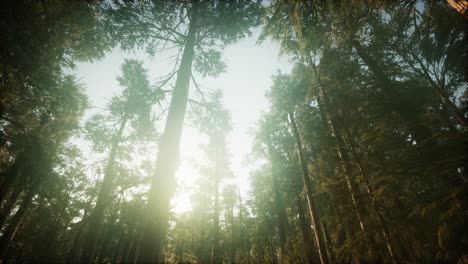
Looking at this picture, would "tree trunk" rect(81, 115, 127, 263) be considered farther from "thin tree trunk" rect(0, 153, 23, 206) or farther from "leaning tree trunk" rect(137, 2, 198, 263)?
"leaning tree trunk" rect(137, 2, 198, 263)

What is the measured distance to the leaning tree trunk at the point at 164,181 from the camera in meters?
4.31

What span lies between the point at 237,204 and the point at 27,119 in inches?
1276

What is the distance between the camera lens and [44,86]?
9617 millimetres

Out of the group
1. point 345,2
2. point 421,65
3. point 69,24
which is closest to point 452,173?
point 345,2

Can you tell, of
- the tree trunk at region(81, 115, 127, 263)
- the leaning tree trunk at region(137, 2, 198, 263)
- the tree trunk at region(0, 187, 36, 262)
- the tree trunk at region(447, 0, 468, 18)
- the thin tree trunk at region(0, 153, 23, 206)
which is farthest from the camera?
the tree trunk at region(0, 187, 36, 262)

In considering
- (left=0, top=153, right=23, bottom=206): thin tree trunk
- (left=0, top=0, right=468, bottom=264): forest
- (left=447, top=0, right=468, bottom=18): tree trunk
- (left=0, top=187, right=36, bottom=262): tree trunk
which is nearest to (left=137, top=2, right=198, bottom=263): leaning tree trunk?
(left=0, top=0, right=468, bottom=264): forest

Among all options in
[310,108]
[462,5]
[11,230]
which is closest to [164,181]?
[462,5]

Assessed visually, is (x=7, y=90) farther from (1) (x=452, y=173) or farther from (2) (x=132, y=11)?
(1) (x=452, y=173)

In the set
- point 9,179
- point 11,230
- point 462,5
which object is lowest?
point 11,230

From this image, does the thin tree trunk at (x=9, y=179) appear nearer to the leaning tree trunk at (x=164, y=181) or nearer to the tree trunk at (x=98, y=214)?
the tree trunk at (x=98, y=214)

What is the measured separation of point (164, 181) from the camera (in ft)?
16.3

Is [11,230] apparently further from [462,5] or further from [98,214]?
[462,5]

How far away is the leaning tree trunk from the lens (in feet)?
14.1

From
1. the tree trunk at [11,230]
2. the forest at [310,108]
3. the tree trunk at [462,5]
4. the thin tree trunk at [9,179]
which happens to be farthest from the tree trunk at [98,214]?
the tree trunk at [462,5]
